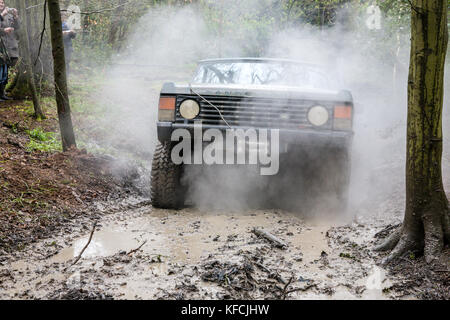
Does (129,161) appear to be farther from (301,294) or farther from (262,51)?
(262,51)

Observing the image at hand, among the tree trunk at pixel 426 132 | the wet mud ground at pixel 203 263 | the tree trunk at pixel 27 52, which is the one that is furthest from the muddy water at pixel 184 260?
the tree trunk at pixel 27 52

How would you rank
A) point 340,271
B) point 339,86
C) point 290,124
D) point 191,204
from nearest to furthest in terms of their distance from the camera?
point 340,271, point 290,124, point 191,204, point 339,86

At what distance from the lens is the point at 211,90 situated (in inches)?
159

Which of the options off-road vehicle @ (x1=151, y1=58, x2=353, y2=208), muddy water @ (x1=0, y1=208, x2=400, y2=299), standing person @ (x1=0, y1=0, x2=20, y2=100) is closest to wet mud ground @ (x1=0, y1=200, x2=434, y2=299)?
muddy water @ (x1=0, y1=208, x2=400, y2=299)

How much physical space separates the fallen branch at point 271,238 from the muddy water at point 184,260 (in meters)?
0.05

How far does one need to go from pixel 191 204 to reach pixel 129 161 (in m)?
1.85

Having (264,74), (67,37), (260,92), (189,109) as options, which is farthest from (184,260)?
(67,37)

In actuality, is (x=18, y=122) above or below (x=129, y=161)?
above

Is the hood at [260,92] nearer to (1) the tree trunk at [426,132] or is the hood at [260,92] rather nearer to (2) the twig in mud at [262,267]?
(1) the tree trunk at [426,132]

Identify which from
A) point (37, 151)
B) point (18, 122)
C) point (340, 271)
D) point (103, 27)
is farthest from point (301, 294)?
point (103, 27)

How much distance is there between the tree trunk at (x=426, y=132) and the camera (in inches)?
109

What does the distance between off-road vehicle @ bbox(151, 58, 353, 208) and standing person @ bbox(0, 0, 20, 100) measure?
13.7ft

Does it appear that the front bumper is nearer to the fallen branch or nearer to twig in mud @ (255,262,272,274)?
the fallen branch

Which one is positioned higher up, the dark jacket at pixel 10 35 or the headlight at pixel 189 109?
the dark jacket at pixel 10 35
